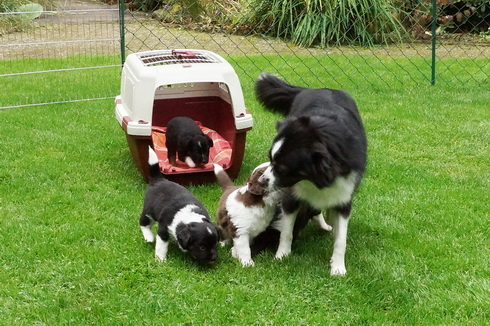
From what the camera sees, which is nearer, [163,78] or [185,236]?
[185,236]

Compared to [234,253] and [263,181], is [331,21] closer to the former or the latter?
[234,253]

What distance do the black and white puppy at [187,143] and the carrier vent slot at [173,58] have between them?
21.0 inches

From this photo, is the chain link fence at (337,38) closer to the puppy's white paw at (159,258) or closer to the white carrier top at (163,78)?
the white carrier top at (163,78)

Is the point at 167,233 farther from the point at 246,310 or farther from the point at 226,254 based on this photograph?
the point at 246,310

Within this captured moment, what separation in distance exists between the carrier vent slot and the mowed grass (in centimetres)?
96

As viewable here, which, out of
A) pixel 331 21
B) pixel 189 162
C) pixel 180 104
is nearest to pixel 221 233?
pixel 189 162

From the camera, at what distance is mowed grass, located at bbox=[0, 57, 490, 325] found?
11.5 ft

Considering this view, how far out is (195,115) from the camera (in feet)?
21.6

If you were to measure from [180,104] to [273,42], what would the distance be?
535 centimetres

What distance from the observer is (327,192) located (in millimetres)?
3846

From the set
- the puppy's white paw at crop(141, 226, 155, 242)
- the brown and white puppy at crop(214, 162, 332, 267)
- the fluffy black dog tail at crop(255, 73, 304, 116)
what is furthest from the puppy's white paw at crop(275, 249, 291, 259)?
the fluffy black dog tail at crop(255, 73, 304, 116)

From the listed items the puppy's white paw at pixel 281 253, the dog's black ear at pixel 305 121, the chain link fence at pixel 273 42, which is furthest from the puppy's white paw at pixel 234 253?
the chain link fence at pixel 273 42

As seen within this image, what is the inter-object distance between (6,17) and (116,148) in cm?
660

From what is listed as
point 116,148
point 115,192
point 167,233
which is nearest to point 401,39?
point 116,148
